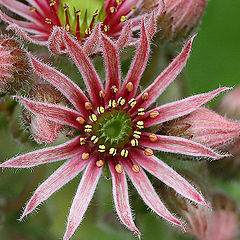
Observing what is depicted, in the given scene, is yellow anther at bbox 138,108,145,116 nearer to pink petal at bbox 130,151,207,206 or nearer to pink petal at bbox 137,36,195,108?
pink petal at bbox 137,36,195,108

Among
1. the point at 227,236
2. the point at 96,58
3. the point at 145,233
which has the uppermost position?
the point at 96,58

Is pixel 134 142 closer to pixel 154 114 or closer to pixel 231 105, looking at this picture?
pixel 154 114

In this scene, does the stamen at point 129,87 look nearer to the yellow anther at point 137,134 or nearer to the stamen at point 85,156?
the yellow anther at point 137,134

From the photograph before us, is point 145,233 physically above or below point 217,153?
below

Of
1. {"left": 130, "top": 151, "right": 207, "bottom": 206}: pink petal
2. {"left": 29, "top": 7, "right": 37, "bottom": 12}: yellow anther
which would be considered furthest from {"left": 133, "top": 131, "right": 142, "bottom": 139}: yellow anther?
{"left": 29, "top": 7, "right": 37, "bottom": 12}: yellow anther

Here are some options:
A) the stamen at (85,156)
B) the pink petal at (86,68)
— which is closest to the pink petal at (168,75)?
the pink petal at (86,68)

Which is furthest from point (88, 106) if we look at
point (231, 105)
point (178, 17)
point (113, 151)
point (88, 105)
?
point (231, 105)

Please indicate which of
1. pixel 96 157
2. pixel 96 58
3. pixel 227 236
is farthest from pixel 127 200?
pixel 227 236

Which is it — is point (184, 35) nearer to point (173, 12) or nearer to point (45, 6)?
point (173, 12)
